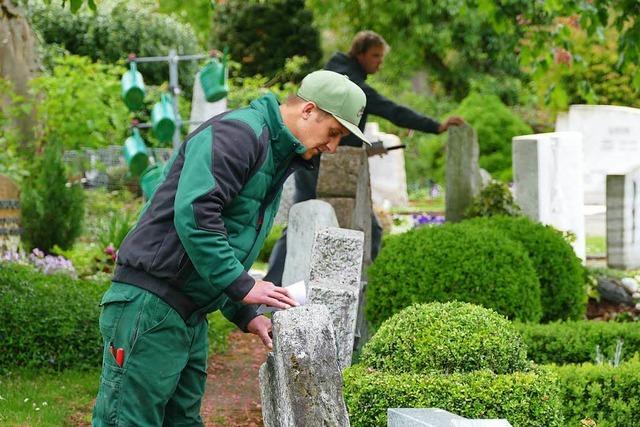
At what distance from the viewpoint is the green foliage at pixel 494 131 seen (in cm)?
1947

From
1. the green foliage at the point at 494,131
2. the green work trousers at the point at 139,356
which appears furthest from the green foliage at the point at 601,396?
the green foliage at the point at 494,131

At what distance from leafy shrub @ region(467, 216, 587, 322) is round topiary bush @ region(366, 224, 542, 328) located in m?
0.84

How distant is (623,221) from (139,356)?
7921mm

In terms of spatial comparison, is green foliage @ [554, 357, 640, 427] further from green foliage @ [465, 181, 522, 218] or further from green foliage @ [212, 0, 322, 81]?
green foliage @ [212, 0, 322, 81]

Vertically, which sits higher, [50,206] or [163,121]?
[163,121]

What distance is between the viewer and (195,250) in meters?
3.36

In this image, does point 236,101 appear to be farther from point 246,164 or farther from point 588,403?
point 246,164

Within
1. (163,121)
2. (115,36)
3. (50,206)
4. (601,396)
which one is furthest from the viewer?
(115,36)

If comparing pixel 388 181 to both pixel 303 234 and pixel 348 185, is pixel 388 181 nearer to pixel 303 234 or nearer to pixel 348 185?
pixel 348 185

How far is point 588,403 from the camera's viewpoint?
5234 mm

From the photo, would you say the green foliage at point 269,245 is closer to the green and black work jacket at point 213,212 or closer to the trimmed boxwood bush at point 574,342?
the trimmed boxwood bush at point 574,342

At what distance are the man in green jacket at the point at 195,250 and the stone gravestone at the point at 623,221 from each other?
7488 millimetres

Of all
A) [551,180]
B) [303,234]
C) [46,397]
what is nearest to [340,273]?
[46,397]

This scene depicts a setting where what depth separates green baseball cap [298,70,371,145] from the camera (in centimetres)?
357
